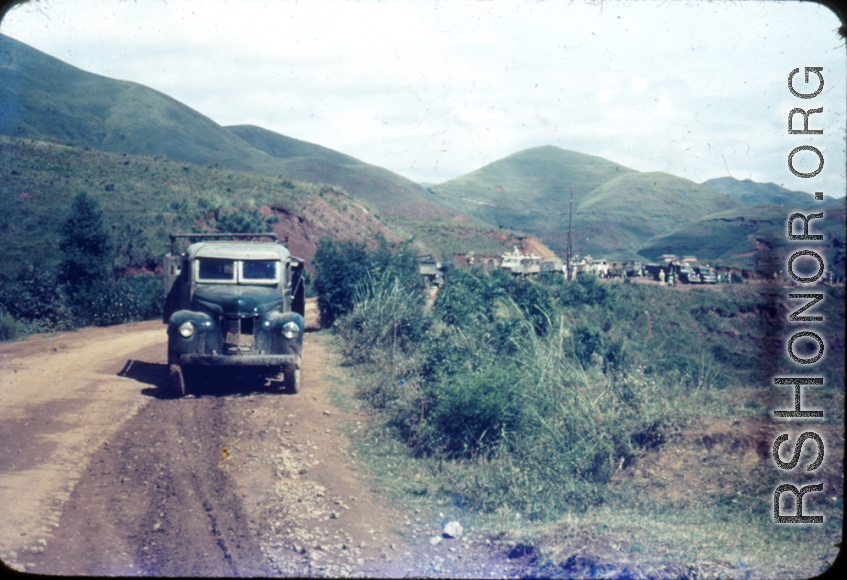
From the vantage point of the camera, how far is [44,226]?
1027 inches

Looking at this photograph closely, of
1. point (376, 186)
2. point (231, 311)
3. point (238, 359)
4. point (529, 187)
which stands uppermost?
point (529, 187)

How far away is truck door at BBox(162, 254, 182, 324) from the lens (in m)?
9.93

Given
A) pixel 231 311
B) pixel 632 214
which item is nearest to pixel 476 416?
pixel 231 311

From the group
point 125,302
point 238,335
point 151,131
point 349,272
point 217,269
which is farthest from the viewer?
point 151,131

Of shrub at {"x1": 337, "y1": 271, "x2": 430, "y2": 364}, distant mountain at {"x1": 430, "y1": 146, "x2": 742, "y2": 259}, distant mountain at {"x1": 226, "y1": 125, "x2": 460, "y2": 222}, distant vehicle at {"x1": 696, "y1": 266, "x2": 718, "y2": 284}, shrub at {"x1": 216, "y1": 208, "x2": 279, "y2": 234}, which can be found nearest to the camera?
shrub at {"x1": 337, "y1": 271, "x2": 430, "y2": 364}

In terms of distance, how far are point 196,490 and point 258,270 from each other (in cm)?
484

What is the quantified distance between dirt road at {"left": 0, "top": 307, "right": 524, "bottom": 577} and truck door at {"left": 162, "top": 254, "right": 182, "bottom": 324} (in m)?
1.41

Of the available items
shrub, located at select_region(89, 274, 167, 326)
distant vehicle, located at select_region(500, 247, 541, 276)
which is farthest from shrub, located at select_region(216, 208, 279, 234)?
distant vehicle, located at select_region(500, 247, 541, 276)

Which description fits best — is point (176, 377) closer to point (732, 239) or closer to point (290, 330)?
point (290, 330)

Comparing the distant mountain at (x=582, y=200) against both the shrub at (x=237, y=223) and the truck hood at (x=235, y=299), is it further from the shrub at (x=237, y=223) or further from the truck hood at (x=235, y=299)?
the truck hood at (x=235, y=299)

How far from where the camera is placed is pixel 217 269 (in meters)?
9.63

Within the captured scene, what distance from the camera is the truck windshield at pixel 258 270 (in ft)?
31.8

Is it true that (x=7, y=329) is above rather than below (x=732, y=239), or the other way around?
below

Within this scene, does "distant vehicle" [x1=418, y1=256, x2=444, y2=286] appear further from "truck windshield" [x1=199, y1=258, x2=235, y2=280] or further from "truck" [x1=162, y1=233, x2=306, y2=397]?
"truck windshield" [x1=199, y1=258, x2=235, y2=280]
